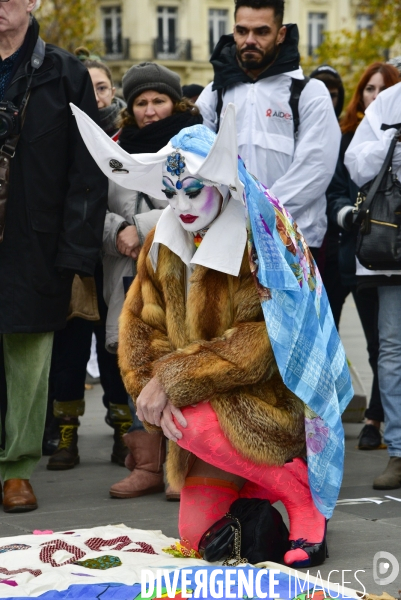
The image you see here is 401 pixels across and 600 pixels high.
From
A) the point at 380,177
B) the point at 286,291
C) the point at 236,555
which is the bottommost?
the point at 236,555

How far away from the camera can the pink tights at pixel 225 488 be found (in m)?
4.16

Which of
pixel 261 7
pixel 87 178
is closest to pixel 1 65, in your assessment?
pixel 87 178

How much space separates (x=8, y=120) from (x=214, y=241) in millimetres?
1487

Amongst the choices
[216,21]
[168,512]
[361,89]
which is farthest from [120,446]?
[216,21]

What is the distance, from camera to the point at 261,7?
5.82 m

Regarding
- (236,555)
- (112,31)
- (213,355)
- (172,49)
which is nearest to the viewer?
(236,555)

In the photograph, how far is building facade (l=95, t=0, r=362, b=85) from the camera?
51969 millimetres

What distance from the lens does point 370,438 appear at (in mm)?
6551

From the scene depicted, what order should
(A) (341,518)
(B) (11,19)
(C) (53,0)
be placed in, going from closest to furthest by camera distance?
(A) (341,518) → (B) (11,19) → (C) (53,0)

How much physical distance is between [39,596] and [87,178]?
7.64ft

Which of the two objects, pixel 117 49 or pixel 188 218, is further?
pixel 117 49

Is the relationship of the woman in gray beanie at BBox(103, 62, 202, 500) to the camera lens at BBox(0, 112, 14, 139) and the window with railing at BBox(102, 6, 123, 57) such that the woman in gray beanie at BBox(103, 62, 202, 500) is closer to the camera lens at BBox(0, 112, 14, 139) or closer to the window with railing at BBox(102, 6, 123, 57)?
the camera lens at BBox(0, 112, 14, 139)

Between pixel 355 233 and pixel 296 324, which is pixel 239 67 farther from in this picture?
pixel 296 324

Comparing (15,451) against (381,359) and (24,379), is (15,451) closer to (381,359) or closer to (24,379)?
(24,379)
